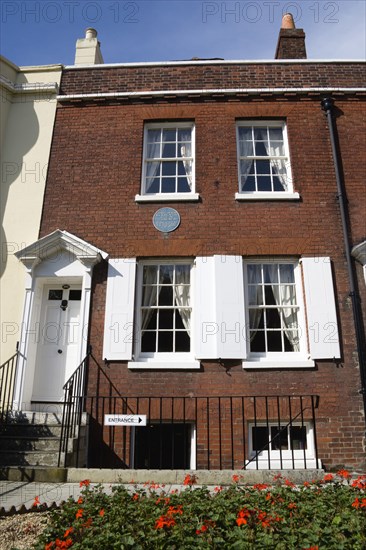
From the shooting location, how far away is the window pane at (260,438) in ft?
26.1

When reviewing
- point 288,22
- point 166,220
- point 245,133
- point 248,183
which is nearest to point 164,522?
point 166,220

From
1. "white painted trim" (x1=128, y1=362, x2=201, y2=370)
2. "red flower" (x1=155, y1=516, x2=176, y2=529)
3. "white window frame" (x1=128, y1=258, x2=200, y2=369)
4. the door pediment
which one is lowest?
"red flower" (x1=155, y1=516, x2=176, y2=529)

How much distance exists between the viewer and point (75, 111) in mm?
10492

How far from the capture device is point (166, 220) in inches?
367

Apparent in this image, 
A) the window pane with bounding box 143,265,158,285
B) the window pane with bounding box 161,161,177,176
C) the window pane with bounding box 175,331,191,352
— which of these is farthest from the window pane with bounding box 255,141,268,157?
the window pane with bounding box 175,331,191,352

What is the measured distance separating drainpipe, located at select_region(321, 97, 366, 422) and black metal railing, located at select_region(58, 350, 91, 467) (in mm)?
4952

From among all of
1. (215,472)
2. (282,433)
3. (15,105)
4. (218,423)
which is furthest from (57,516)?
(15,105)

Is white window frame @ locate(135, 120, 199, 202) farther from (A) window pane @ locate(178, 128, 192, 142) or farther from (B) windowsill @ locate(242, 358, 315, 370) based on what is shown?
(B) windowsill @ locate(242, 358, 315, 370)

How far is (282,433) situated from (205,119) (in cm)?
675

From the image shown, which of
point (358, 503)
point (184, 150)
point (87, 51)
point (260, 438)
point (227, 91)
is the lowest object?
point (358, 503)

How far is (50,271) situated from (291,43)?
8.25 meters

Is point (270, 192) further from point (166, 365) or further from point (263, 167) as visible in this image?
point (166, 365)

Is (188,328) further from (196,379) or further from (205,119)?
(205,119)

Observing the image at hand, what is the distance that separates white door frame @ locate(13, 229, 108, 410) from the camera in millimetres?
8656
